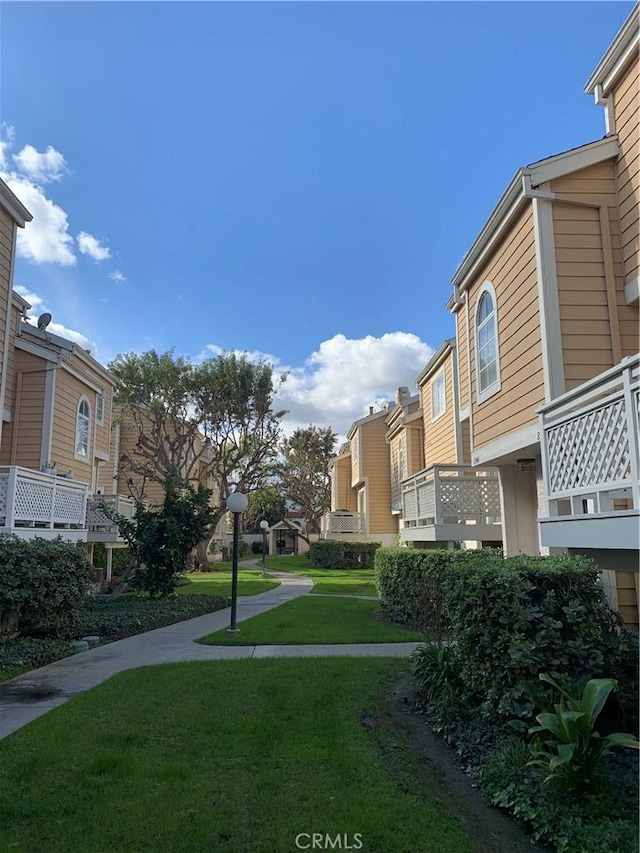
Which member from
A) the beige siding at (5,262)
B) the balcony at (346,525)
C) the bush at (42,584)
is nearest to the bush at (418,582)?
the bush at (42,584)

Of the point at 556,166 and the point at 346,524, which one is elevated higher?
the point at 556,166

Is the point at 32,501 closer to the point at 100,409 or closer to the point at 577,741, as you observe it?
the point at 100,409

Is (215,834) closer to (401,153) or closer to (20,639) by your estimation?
(20,639)

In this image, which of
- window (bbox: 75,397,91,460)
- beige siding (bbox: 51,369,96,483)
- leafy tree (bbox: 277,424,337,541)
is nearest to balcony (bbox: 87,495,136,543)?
beige siding (bbox: 51,369,96,483)

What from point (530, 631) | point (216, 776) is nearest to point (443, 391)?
point (530, 631)

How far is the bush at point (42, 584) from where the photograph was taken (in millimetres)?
8195

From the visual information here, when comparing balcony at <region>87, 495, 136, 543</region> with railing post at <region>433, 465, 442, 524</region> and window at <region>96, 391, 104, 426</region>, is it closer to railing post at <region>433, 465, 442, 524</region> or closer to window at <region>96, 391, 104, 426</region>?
window at <region>96, 391, 104, 426</region>

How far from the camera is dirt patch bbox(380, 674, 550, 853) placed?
126 inches

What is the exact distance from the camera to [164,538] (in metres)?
13.8

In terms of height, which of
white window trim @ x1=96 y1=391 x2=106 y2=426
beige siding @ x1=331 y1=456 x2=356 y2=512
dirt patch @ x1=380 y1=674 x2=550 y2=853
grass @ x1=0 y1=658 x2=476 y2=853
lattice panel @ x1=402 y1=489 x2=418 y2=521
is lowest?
dirt patch @ x1=380 y1=674 x2=550 y2=853

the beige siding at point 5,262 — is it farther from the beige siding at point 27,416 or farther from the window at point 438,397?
the window at point 438,397

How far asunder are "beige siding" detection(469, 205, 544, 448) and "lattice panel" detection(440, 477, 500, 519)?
169 centimetres

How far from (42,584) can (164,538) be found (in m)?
5.25

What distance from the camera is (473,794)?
3816mm
